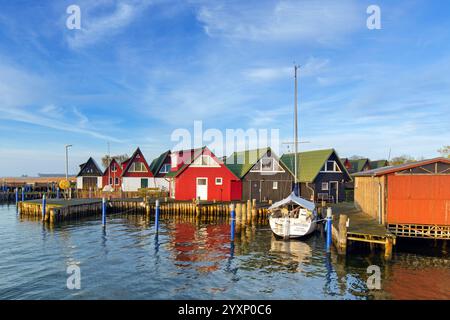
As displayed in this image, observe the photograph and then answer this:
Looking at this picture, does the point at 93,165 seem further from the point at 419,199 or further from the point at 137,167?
the point at 419,199

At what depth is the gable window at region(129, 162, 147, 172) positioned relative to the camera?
4916 centimetres

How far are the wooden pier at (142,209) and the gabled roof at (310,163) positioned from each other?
778 centimetres

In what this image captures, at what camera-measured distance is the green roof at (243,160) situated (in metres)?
38.2

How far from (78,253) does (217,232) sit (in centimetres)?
1116

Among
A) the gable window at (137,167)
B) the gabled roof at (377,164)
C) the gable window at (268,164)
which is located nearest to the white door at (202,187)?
the gable window at (268,164)

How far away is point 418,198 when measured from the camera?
64.5 feet

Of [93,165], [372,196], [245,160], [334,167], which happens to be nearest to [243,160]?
[245,160]

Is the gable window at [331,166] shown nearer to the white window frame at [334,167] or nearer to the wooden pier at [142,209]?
the white window frame at [334,167]

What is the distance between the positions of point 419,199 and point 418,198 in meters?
0.08

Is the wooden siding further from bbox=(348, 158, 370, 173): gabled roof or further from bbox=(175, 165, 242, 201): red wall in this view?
bbox=(348, 158, 370, 173): gabled roof

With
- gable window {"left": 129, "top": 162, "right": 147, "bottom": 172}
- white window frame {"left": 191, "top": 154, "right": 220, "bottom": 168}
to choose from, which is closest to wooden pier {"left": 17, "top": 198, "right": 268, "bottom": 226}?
white window frame {"left": 191, "top": 154, "right": 220, "bottom": 168}
